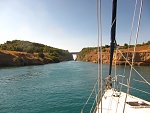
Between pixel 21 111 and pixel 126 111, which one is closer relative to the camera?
pixel 126 111

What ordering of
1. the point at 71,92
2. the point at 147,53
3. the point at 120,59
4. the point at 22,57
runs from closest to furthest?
the point at 71,92 < the point at 147,53 < the point at 120,59 < the point at 22,57

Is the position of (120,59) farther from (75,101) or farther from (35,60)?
(75,101)

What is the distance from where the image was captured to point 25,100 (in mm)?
24047

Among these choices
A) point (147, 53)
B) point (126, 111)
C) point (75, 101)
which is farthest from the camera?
point (147, 53)

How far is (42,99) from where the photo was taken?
24.4m

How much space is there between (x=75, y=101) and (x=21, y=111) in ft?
24.0

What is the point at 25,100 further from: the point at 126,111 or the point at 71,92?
the point at 126,111

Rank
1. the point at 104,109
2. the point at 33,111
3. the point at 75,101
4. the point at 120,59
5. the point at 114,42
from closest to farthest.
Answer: the point at 104,109
the point at 114,42
the point at 33,111
the point at 75,101
the point at 120,59

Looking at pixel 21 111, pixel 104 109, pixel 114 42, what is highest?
pixel 114 42

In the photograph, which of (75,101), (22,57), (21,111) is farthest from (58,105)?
(22,57)

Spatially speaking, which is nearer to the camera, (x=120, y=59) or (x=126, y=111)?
(x=126, y=111)

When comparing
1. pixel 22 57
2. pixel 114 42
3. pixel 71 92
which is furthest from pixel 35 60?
pixel 114 42

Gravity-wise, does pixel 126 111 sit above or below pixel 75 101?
above

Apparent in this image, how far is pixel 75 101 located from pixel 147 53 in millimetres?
80359
